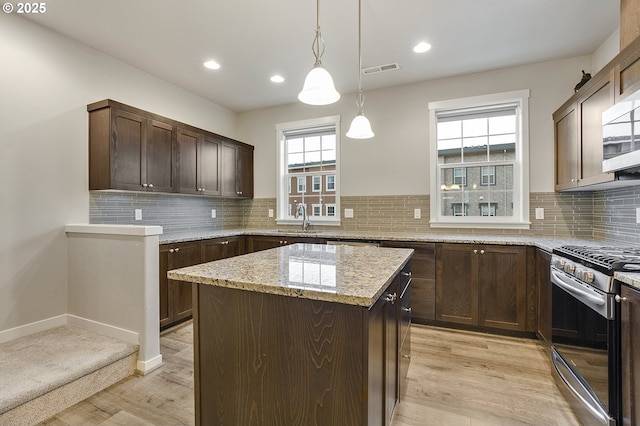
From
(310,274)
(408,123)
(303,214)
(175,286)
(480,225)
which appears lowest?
(175,286)

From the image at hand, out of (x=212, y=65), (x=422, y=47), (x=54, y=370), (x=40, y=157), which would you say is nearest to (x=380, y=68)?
(x=422, y=47)

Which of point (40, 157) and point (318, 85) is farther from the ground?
point (318, 85)

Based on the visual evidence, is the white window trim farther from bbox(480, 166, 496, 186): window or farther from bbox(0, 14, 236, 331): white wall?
bbox(0, 14, 236, 331): white wall

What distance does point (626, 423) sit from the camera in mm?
1319

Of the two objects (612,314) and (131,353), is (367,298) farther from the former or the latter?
Answer: (131,353)

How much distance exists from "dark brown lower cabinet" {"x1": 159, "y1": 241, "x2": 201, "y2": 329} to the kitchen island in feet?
5.78

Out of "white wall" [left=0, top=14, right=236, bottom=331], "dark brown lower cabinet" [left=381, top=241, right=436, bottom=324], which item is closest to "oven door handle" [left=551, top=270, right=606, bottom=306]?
"dark brown lower cabinet" [left=381, top=241, right=436, bottom=324]

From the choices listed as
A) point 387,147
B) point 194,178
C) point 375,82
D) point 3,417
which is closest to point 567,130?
point 387,147

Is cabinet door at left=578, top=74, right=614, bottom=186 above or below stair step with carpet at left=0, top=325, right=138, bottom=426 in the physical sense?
above

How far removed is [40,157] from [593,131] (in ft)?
15.1

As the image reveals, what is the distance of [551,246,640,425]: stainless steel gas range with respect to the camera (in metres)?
1.42

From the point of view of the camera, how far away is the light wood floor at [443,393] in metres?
1.81

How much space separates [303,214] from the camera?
4.39 m

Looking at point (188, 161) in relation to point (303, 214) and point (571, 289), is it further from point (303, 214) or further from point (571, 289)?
point (571, 289)
